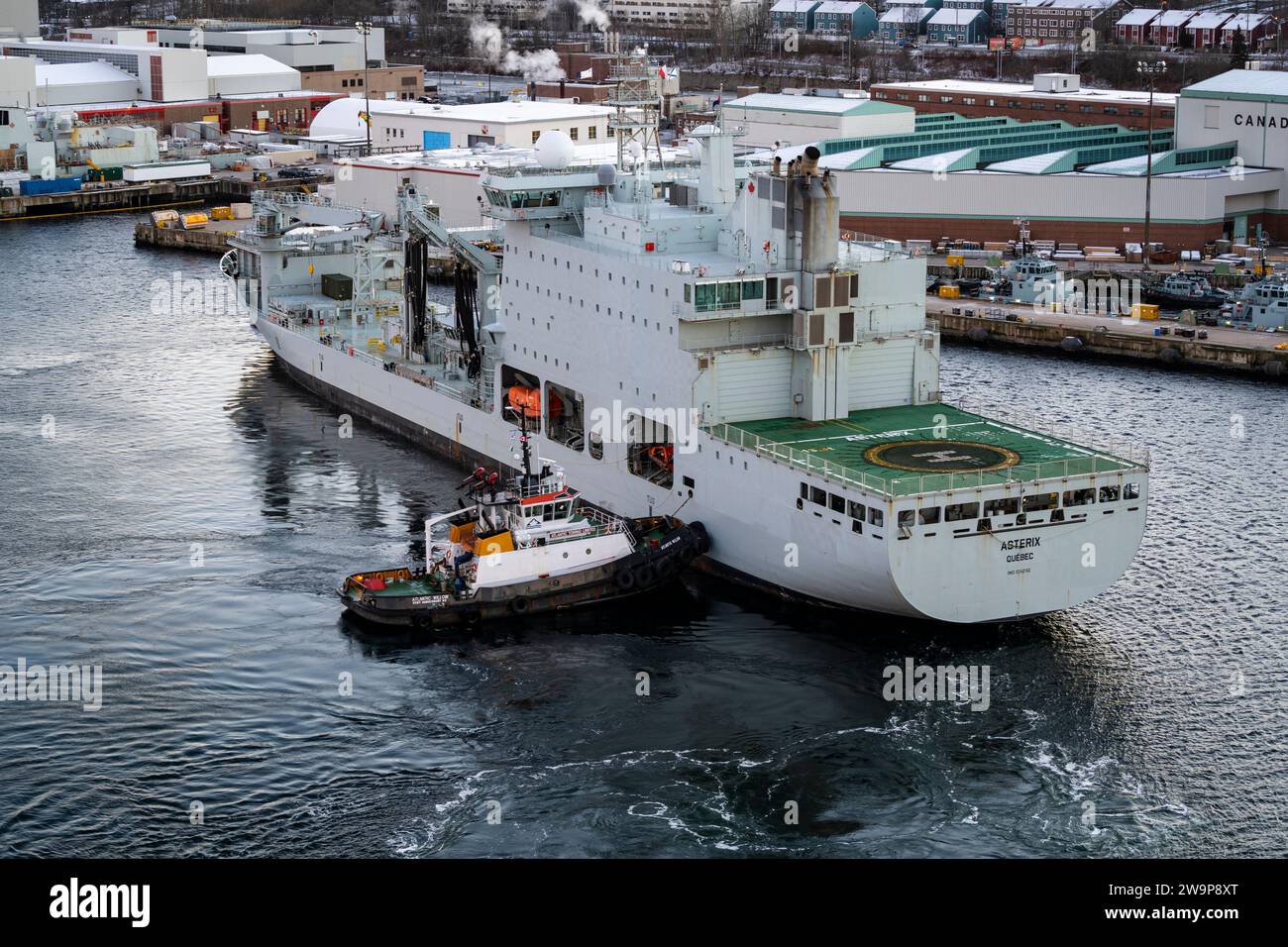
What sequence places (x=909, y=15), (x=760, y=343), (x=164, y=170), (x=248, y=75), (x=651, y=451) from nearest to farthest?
(x=760, y=343) < (x=651, y=451) < (x=164, y=170) < (x=248, y=75) < (x=909, y=15)

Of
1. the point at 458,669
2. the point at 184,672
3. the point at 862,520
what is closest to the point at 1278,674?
the point at 862,520

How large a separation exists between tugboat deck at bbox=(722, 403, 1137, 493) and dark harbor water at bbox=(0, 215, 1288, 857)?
343cm

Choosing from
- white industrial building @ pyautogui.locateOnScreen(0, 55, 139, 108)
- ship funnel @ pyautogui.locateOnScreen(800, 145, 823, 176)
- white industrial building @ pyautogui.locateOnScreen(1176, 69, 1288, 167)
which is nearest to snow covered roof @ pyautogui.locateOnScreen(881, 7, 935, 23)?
white industrial building @ pyautogui.locateOnScreen(0, 55, 139, 108)

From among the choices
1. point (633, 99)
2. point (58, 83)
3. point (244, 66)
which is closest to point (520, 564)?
point (633, 99)

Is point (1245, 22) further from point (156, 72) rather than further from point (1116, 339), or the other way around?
point (1116, 339)

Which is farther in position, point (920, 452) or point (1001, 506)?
point (920, 452)

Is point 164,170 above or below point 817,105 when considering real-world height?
below

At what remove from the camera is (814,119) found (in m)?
95.4

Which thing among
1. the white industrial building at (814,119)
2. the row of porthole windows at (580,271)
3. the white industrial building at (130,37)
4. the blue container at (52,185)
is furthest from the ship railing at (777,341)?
the white industrial building at (130,37)

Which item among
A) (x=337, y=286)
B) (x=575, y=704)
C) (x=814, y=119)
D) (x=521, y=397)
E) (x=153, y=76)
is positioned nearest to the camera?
(x=575, y=704)

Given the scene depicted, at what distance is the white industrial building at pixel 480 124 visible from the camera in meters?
104

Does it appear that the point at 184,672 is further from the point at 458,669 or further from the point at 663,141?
the point at 663,141

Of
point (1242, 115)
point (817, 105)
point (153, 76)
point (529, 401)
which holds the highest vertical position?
point (153, 76)

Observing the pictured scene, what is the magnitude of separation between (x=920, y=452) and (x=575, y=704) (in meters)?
10.4
